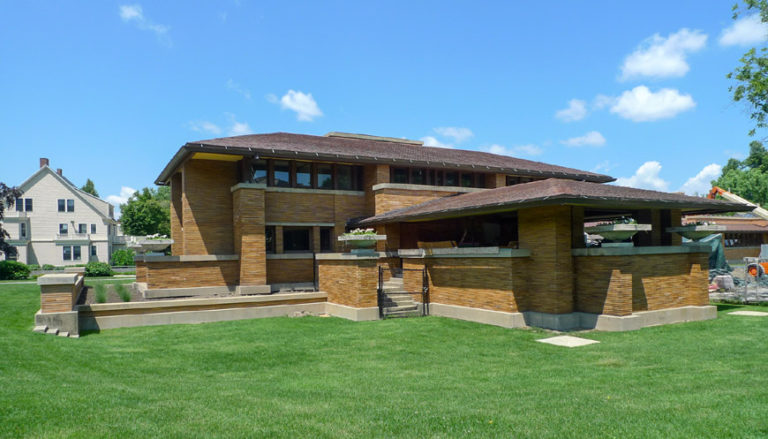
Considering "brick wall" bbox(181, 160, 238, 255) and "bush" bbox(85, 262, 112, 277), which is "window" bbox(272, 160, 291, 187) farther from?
"bush" bbox(85, 262, 112, 277)

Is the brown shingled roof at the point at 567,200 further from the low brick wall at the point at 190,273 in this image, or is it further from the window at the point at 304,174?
the low brick wall at the point at 190,273

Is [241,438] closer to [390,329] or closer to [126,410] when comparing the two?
Answer: [126,410]

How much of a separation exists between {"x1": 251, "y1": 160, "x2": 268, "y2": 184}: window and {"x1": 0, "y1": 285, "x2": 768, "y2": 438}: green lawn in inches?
361

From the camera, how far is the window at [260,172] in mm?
22922

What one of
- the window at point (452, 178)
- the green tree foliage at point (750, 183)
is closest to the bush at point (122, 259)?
the window at point (452, 178)

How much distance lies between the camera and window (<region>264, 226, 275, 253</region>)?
2330cm

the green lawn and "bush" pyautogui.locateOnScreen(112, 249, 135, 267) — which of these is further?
"bush" pyautogui.locateOnScreen(112, 249, 135, 267)

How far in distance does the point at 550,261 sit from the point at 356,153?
1207 centimetres

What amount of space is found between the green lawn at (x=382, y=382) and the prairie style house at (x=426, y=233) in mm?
1219

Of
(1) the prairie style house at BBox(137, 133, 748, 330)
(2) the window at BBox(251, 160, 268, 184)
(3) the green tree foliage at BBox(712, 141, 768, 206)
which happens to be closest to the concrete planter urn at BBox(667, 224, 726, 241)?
(1) the prairie style house at BBox(137, 133, 748, 330)

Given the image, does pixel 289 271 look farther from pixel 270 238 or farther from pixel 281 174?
pixel 281 174

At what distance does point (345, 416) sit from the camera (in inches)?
250

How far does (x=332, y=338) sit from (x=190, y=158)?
12.8m

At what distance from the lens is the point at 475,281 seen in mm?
16094
